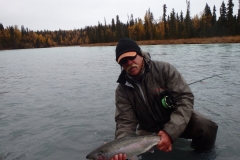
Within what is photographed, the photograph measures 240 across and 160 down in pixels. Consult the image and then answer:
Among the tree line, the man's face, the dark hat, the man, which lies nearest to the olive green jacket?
the man

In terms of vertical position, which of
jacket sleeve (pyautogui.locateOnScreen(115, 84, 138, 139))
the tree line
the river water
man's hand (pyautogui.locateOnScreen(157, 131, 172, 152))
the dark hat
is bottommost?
the river water

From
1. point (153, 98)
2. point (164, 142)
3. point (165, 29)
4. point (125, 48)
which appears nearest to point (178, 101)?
point (153, 98)

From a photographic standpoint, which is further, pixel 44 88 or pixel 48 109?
pixel 44 88

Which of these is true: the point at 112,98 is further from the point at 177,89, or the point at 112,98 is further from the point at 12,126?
the point at 177,89

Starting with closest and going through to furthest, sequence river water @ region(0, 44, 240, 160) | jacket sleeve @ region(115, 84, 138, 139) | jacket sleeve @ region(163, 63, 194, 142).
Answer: jacket sleeve @ region(163, 63, 194, 142), jacket sleeve @ region(115, 84, 138, 139), river water @ region(0, 44, 240, 160)

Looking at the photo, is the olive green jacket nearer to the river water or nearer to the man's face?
the man's face

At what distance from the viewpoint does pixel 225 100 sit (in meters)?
6.27

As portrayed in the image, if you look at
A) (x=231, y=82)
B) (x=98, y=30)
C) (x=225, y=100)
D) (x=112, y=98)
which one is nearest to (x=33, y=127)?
(x=112, y=98)

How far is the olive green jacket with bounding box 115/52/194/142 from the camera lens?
121 inches

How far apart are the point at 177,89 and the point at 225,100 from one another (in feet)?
12.5

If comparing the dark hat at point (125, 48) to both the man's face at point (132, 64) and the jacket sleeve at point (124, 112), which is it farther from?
the jacket sleeve at point (124, 112)

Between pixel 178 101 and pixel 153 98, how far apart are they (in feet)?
1.17

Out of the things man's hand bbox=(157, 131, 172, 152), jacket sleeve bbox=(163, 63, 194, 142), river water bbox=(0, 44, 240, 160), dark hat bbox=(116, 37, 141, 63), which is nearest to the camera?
man's hand bbox=(157, 131, 172, 152)

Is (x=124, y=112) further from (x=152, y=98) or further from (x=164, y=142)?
(x=164, y=142)
